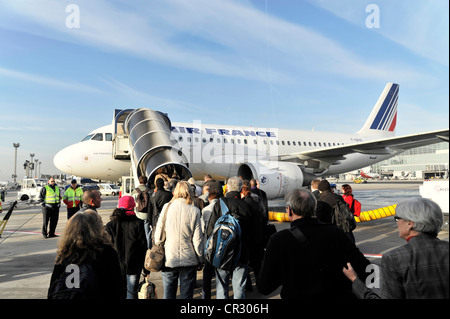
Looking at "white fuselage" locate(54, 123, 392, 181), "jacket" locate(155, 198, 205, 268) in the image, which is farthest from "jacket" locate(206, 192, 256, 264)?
"white fuselage" locate(54, 123, 392, 181)

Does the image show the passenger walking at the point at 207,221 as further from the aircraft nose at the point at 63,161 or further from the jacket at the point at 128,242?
the aircraft nose at the point at 63,161

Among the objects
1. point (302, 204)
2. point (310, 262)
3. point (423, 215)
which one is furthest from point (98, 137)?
→ point (423, 215)

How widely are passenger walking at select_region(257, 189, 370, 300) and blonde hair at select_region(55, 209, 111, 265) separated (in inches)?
45.4

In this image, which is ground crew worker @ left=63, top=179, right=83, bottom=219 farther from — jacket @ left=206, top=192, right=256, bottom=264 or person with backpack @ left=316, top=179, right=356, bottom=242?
person with backpack @ left=316, top=179, right=356, bottom=242

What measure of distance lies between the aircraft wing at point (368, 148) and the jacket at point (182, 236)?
925 cm

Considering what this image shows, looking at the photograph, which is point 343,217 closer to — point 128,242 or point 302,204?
point 302,204

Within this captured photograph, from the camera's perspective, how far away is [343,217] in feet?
17.6

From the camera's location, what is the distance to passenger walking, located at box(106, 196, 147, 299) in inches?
141

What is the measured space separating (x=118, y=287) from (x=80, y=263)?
0.31 metres

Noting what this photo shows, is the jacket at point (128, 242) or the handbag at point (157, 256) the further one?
the jacket at point (128, 242)

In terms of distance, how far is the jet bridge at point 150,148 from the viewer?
29.8 feet

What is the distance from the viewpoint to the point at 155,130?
10375 mm

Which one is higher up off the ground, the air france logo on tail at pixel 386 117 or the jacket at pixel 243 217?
the air france logo on tail at pixel 386 117

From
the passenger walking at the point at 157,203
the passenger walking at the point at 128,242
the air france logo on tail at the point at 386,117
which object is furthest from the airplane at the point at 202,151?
the air france logo on tail at the point at 386,117
